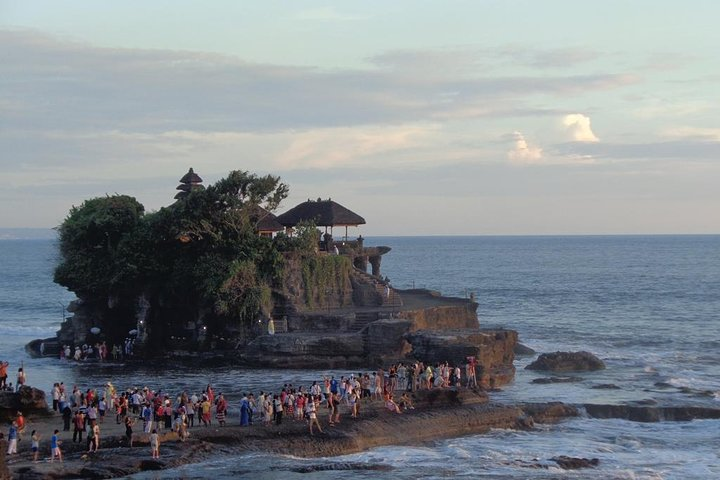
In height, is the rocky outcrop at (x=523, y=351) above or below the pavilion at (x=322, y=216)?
below

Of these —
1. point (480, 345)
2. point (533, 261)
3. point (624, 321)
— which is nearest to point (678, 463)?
point (480, 345)

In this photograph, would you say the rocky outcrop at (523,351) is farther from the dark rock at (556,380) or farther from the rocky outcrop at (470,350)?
the dark rock at (556,380)

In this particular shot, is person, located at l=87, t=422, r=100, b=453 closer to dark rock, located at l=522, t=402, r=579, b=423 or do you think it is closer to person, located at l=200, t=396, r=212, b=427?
person, located at l=200, t=396, r=212, b=427

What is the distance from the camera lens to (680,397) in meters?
41.8

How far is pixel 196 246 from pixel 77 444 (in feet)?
79.7

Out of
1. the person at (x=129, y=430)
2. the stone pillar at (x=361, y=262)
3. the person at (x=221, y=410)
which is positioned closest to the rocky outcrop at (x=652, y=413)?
the person at (x=221, y=410)

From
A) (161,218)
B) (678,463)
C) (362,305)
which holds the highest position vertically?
(161,218)

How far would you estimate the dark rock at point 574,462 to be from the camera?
99.1 feet

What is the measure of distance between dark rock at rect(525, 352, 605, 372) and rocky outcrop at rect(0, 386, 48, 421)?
25.1m

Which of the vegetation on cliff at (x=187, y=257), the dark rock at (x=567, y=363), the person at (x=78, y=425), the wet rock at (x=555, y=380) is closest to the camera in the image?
the person at (x=78, y=425)

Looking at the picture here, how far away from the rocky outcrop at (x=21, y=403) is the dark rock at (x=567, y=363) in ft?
82.4

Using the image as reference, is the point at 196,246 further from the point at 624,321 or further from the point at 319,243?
the point at 624,321

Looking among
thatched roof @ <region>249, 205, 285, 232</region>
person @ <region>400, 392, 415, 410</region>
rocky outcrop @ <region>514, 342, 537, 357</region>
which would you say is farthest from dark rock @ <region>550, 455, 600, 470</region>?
thatched roof @ <region>249, 205, 285, 232</region>

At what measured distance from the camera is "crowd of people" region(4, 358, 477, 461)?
2980 centimetres
